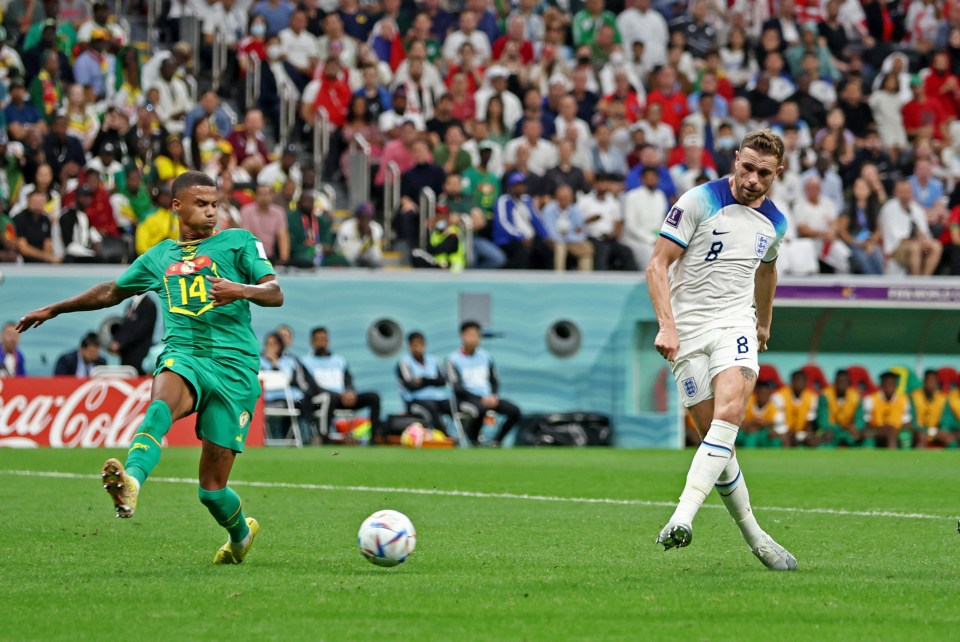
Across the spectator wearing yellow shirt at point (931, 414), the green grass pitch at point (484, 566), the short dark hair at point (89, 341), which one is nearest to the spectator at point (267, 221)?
the short dark hair at point (89, 341)

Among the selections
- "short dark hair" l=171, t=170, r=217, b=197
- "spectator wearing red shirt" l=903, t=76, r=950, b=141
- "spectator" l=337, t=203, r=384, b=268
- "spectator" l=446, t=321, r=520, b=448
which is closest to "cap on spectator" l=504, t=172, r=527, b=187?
"spectator" l=337, t=203, r=384, b=268

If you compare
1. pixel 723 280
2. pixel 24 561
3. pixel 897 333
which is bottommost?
pixel 897 333

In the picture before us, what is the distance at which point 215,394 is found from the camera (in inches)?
304

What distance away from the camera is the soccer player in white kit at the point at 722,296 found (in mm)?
7578

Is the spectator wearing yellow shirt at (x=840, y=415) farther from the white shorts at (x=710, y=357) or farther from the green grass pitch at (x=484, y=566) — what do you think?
the white shorts at (x=710, y=357)

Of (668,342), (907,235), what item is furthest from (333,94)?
(668,342)

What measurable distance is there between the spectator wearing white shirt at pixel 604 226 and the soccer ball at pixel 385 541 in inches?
626

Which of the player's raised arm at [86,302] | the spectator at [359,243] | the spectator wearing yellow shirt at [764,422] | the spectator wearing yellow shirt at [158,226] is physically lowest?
the spectator wearing yellow shirt at [764,422]

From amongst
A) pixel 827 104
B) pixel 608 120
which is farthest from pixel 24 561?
pixel 827 104

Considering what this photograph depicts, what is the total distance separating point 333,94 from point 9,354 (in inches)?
267

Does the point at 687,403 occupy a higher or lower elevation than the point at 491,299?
higher

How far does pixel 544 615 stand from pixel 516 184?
1696 cm

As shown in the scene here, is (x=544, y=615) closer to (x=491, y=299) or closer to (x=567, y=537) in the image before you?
(x=567, y=537)

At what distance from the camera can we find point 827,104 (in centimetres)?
2694
